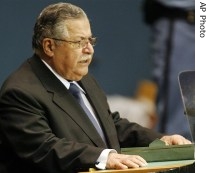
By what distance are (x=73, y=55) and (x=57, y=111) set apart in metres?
0.24

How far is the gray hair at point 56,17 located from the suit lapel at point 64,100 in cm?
13

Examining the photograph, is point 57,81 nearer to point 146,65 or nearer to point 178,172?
point 178,172

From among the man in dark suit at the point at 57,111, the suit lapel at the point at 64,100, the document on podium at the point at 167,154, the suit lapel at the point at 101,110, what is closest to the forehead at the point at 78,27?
the man in dark suit at the point at 57,111

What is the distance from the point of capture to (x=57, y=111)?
3.92 metres

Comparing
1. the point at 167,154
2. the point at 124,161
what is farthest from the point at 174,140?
the point at 124,161

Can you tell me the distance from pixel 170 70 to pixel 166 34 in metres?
0.20

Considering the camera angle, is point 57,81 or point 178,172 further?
point 57,81

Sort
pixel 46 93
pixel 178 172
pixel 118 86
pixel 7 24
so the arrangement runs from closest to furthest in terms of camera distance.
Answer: pixel 178 172
pixel 46 93
pixel 7 24
pixel 118 86

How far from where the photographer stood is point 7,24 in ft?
18.2

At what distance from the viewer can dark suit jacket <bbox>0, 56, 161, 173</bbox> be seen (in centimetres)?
379

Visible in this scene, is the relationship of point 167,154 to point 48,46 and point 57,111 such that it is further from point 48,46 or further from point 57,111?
point 48,46

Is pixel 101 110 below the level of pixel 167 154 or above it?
above

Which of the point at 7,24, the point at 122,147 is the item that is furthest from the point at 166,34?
the point at 122,147

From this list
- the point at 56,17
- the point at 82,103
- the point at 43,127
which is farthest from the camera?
the point at 82,103
